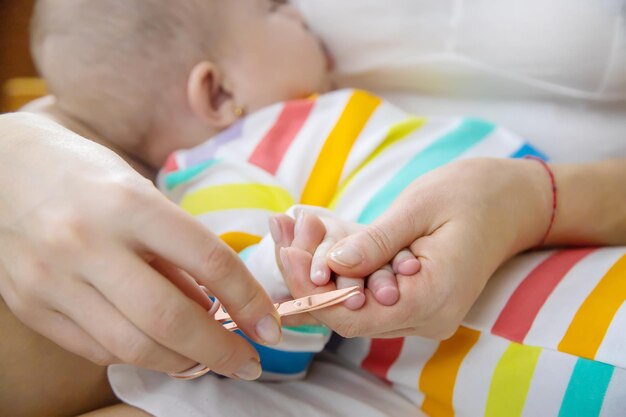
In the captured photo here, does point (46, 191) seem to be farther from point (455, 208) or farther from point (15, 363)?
point (455, 208)

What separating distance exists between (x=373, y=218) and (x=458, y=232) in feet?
0.55

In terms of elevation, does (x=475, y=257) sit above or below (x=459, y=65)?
below

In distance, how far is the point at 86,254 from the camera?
1.38 ft

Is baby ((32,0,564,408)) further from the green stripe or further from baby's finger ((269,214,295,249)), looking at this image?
baby's finger ((269,214,295,249))

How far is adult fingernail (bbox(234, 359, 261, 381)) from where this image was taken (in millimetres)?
487

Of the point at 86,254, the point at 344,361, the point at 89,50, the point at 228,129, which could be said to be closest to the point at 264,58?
the point at 228,129

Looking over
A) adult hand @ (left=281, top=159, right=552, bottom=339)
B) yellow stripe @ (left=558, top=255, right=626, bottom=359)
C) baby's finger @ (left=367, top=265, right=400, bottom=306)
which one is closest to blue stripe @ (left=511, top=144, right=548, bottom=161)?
adult hand @ (left=281, top=159, right=552, bottom=339)

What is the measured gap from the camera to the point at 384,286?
1.59 feet

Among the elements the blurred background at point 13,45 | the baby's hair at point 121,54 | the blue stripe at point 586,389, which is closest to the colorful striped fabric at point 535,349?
the blue stripe at point 586,389

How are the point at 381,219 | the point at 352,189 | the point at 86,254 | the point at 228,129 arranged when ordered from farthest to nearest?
the point at 228,129 < the point at 352,189 < the point at 381,219 < the point at 86,254

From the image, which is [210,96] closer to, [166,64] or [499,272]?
[166,64]

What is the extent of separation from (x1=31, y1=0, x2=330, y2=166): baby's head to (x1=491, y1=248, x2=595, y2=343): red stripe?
46 cm

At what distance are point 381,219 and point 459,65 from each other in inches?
15.5

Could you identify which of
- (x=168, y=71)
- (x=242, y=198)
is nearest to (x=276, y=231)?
(x=242, y=198)
